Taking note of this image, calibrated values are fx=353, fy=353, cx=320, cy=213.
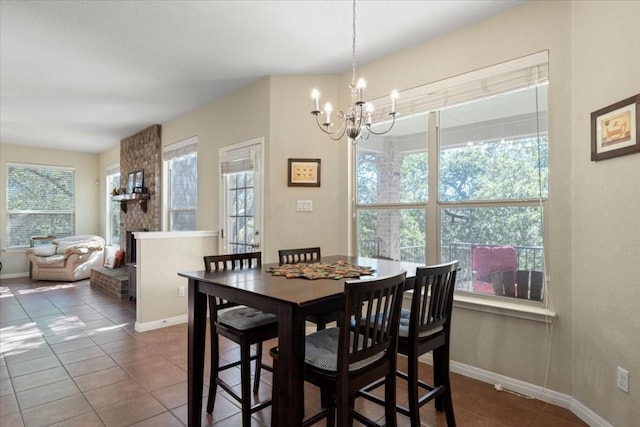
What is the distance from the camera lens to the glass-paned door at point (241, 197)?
→ 380cm

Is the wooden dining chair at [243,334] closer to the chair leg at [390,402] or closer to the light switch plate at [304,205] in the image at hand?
the chair leg at [390,402]

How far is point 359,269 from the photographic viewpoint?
7.25 ft

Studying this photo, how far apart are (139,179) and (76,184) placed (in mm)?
2931

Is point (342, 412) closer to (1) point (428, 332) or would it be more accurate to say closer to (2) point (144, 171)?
(1) point (428, 332)

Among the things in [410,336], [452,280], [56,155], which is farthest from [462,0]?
[56,155]

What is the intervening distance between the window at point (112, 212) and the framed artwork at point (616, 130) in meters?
8.10

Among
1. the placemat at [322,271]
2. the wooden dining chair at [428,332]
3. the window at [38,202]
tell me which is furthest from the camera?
the window at [38,202]

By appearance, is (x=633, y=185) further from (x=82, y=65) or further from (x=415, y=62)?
(x=82, y=65)

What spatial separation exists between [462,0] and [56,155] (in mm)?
8339

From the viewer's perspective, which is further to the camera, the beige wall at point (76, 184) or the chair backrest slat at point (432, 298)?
the beige wall at point (76, 184)

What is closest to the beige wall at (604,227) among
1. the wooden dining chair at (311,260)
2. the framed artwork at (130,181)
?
the wooden dining chair at (311,260)

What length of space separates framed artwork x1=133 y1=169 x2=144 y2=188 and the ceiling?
159 cm

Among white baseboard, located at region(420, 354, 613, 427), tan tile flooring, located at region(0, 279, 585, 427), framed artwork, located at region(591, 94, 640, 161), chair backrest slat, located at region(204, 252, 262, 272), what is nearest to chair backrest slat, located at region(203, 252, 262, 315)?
chair backrest slat, located at region(204, 252, 262, 272)

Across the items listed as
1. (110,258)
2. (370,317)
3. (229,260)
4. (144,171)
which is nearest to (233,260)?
(229,260)
